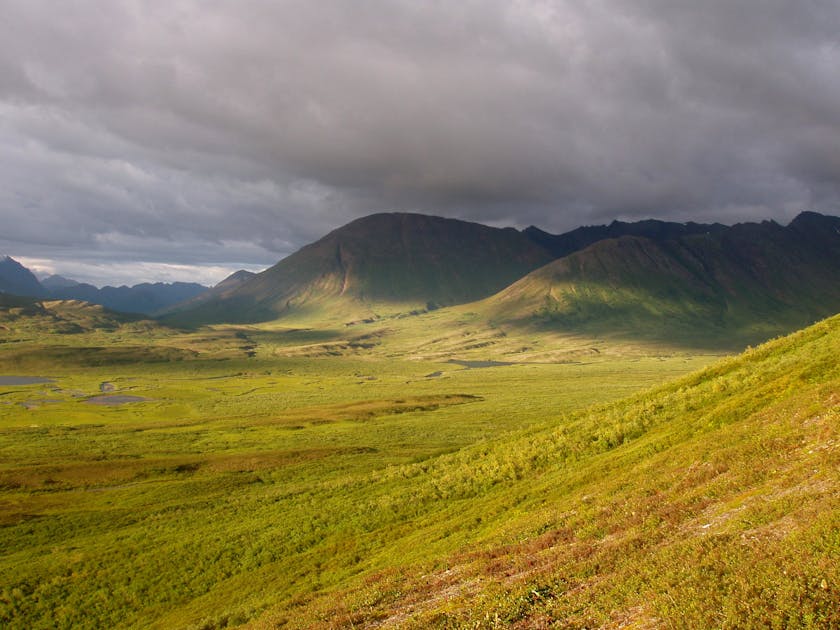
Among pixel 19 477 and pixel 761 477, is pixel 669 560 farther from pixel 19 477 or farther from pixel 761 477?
pixel 19 477

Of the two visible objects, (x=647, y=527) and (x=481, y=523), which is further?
(x=481, y=523)

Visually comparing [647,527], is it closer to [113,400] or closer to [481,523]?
[481,523]

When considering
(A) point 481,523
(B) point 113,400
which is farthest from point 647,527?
(B) point 113,400

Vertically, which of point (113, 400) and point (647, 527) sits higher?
point (647, 527)

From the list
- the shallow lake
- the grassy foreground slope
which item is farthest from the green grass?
the shallow lake

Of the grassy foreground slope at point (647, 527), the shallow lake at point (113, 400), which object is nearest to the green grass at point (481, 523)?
the grassy foreground slope at point (647, 527)

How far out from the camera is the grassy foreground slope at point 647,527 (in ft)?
49.2

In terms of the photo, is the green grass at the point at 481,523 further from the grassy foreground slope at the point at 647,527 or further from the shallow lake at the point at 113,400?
the shallow lake at the point at 113,400

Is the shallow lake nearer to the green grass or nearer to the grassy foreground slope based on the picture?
the green grass

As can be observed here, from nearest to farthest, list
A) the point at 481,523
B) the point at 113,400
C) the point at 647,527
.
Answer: the point at 647,527 → the point at 481,523 → the point at 113,400

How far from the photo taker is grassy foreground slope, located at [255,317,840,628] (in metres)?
15.0

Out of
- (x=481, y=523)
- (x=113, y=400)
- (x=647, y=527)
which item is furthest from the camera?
(x=113, y=400)

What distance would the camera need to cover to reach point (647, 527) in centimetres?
2253

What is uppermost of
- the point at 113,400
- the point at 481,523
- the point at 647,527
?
the point at 647,527
